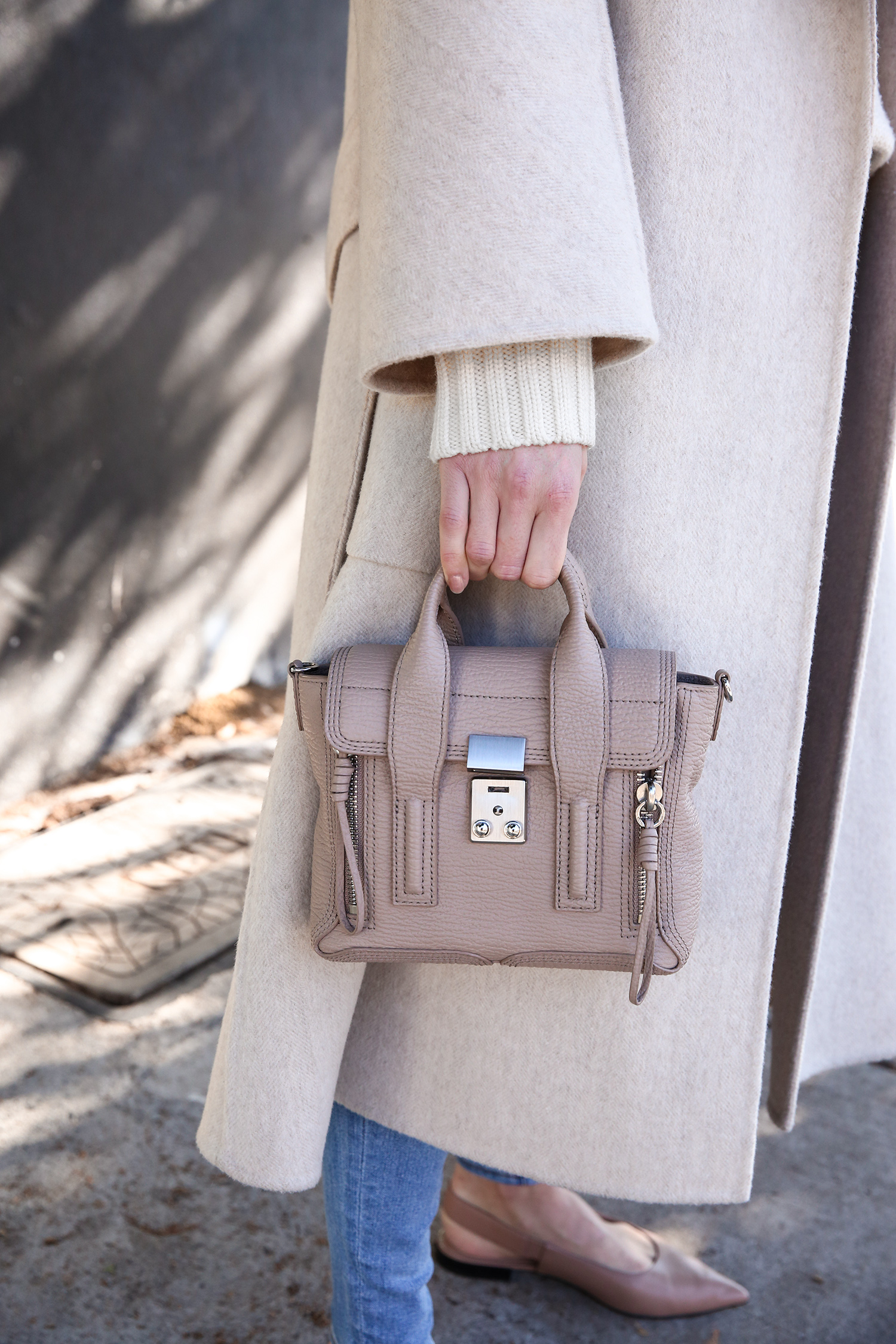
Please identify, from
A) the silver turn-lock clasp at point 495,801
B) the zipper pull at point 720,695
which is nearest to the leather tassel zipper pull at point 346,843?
the silver turn-lock clasp at point 495,801

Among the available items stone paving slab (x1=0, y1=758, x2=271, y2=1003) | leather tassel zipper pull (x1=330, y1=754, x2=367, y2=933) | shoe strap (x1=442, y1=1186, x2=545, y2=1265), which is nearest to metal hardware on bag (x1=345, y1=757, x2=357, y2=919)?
leather tassel zipper pull (x1=330, y1=754, x2=367, y2=933)

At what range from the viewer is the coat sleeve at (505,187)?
80 centimetres

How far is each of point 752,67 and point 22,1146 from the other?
1.87m

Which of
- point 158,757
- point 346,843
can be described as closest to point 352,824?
point 346,843

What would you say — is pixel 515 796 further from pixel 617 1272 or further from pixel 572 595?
pixel 617 1272

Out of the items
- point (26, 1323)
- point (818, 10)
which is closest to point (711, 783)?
point (818, 10)

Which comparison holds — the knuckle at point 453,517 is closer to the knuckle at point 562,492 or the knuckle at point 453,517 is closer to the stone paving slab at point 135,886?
the knuckle at point 562,492

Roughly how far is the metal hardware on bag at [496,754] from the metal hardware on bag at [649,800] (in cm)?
10

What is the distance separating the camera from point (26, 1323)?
4.61 feet

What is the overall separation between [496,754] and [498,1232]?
103cm

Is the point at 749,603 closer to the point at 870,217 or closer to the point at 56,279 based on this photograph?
the point at 870,217

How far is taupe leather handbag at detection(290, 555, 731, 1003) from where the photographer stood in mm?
853

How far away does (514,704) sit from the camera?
86cm

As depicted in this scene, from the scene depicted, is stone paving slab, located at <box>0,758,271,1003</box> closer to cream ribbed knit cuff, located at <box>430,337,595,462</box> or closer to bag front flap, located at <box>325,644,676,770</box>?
bag front flap, located at <box>325,644,676,770</box>
